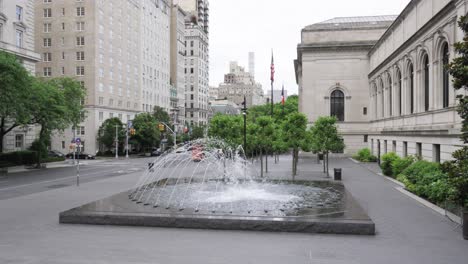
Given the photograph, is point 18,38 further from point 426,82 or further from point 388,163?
point 426,82

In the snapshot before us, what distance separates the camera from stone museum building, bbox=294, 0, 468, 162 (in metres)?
23.8

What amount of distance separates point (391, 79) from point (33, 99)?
112 ft

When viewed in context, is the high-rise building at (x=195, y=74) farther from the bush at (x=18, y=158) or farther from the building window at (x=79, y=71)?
the bush at (x=18, y=158)

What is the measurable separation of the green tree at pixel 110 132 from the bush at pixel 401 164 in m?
47.9

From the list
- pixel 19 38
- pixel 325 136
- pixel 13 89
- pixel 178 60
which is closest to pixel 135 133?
pixel 19 38

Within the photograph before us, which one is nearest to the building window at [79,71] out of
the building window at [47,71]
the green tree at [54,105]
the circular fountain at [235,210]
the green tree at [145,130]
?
the building window at [47,71]

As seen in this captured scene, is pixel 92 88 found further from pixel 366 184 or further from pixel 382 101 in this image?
pixel 366 184

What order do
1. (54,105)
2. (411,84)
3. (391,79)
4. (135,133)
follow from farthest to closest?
(135,133) < (54,105) < (391,79) < (411,84)

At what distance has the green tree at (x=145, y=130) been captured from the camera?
68000mm

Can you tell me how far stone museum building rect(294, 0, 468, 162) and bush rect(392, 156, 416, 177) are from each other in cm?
96

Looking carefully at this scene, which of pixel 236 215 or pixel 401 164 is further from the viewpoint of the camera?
pixel 401 164

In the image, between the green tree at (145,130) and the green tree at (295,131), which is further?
the green tree at (145,130)


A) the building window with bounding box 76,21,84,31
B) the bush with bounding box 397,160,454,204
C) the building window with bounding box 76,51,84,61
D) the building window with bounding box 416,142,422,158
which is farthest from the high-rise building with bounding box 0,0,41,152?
the bush with bounding box 397,160,454,204

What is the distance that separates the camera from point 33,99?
36594mm
